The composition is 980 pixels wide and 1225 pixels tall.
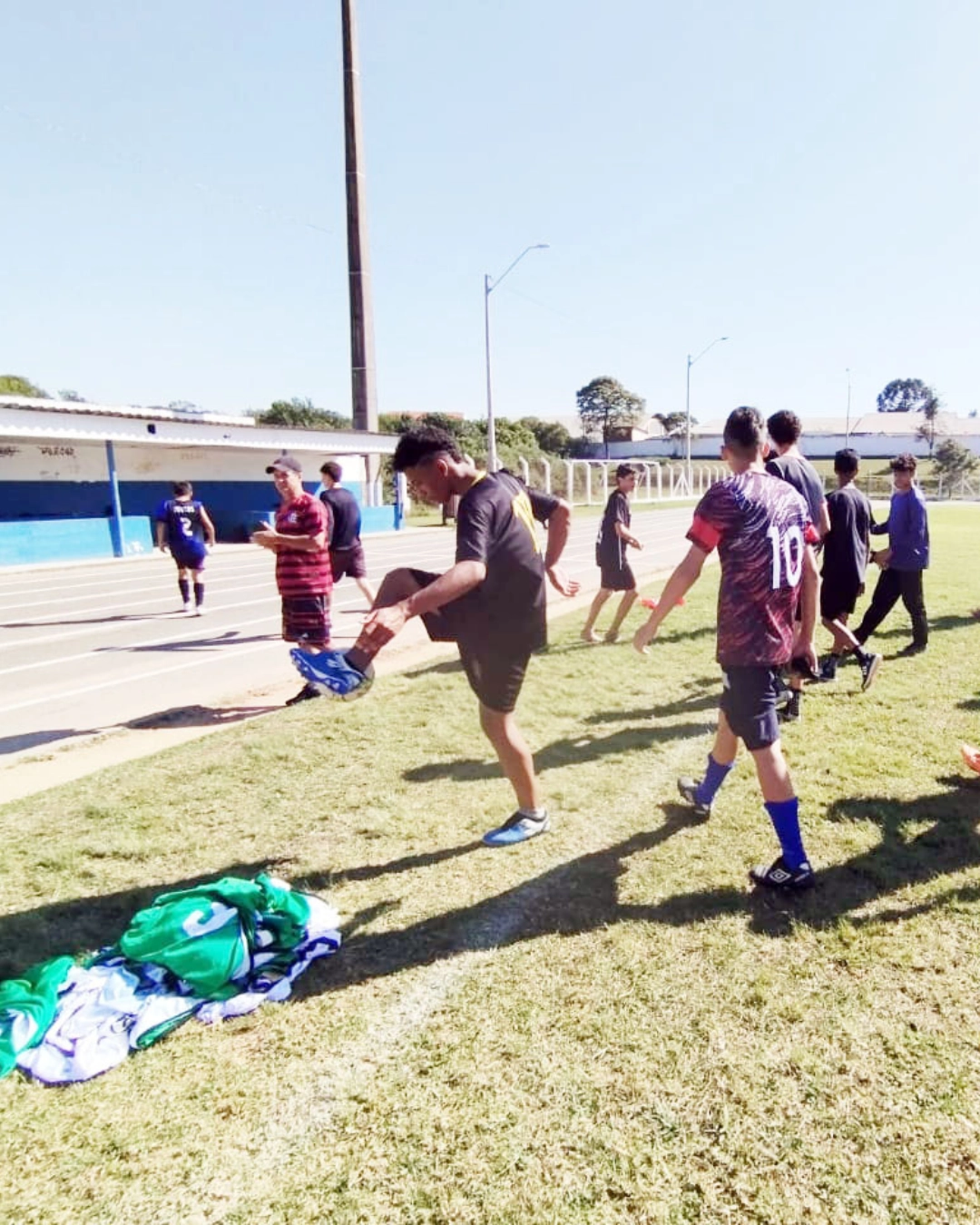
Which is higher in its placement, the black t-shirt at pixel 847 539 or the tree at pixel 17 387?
the tree at pixel 17 387

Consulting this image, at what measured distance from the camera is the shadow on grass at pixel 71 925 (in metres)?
2.86

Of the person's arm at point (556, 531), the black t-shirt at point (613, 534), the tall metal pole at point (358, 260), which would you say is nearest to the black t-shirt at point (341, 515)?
the black t-shirt at point (613, 534)

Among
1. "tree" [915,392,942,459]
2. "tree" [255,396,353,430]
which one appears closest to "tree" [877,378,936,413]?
"tree" [915,392,942,459]

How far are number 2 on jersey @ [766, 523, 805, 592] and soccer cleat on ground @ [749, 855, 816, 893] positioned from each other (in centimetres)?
115

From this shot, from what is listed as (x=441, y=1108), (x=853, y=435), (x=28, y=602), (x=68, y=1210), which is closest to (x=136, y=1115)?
(x=68, y=1210)

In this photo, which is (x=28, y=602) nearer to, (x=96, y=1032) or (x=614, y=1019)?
(x=96, y=1032)

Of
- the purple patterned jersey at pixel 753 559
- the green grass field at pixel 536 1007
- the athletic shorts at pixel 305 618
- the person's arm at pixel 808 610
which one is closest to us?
the green grass field at pixel 536 1007

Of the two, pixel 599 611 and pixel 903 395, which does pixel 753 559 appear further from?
pixel 903 395

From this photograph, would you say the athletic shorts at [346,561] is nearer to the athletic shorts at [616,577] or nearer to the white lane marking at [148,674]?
the white lane marking at [148,674]

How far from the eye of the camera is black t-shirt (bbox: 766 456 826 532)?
4988mm

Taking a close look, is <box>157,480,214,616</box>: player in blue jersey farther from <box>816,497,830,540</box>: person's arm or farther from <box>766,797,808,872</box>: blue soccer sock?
<box>766,797,808,872</box>: blue soccer sock

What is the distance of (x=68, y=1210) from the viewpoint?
1852 mm

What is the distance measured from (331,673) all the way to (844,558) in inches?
191

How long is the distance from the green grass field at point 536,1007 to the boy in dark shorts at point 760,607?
0.33 m
